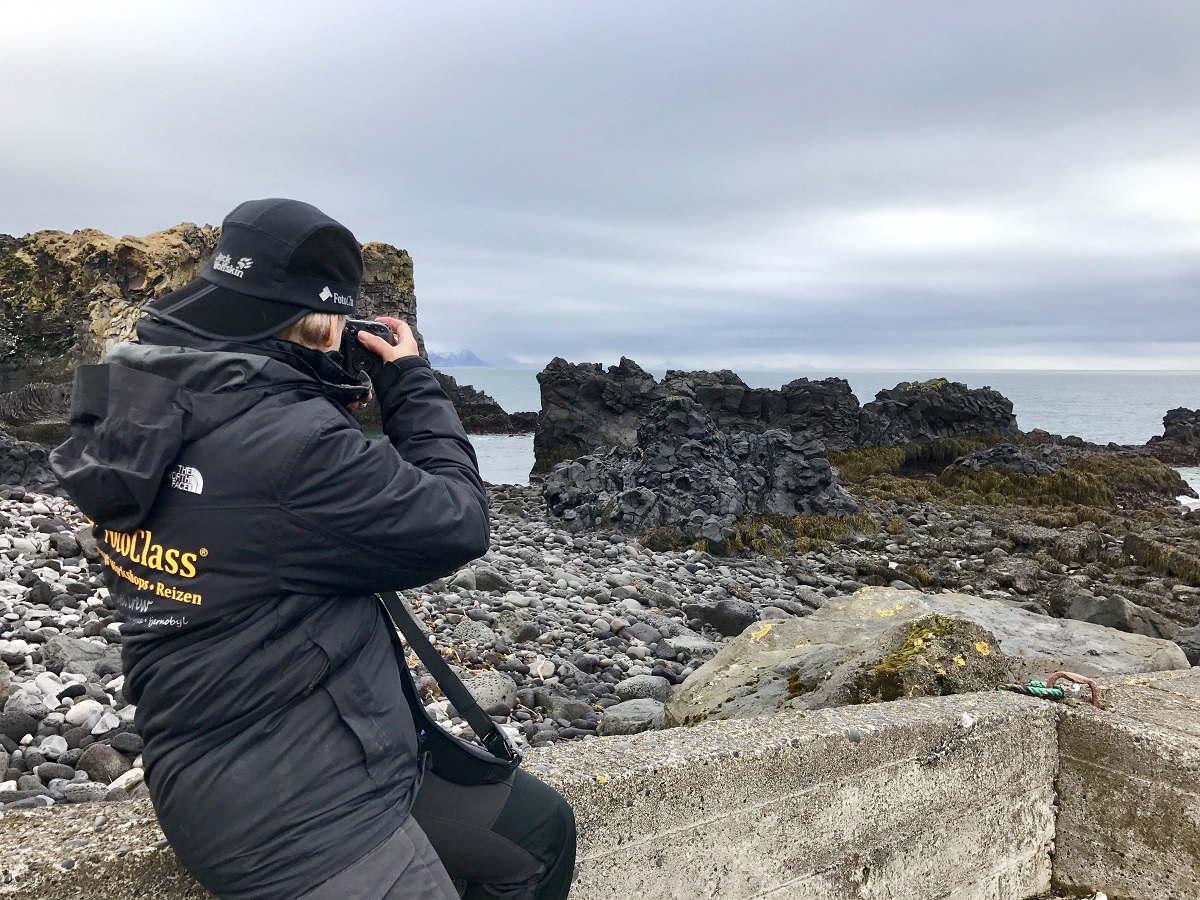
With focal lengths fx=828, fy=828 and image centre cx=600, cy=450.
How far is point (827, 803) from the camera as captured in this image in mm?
2434

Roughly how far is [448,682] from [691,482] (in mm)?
15774

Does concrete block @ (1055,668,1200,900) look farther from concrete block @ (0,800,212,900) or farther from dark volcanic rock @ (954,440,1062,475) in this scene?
dark volcanic rock @ (954,440,1062,475)

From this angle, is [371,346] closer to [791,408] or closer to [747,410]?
[747,410]

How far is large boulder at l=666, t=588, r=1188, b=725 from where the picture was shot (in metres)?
3.18

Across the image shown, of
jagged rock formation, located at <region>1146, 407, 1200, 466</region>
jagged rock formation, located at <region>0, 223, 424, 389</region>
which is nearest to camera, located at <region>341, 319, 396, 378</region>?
jagged rock formation, located at <region>0, 223, 424, 389</region>

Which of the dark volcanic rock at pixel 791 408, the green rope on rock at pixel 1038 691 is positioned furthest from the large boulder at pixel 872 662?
the dark volcanic rock at pixel 791 408

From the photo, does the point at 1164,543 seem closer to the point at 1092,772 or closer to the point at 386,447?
the point at 1092,772

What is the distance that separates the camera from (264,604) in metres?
1.41

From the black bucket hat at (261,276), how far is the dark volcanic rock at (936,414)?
3577 cm

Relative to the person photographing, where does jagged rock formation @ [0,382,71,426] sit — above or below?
below

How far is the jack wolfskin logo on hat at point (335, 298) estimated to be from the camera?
159 centimetres

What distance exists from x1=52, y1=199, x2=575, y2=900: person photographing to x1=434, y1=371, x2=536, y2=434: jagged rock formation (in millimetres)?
51374

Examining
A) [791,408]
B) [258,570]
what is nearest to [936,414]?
[791,408]

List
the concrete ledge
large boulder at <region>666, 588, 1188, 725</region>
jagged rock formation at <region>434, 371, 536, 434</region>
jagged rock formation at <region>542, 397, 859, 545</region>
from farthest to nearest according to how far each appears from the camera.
A: 1. jagged rock formation at <region>434, 371, 536, 434</region>
2. jagged rock formation at <region>542, 397, 859, 545</region>
3. large boulder at <region>666, 588, 1188, 725</region>
4. the concrete ledge
